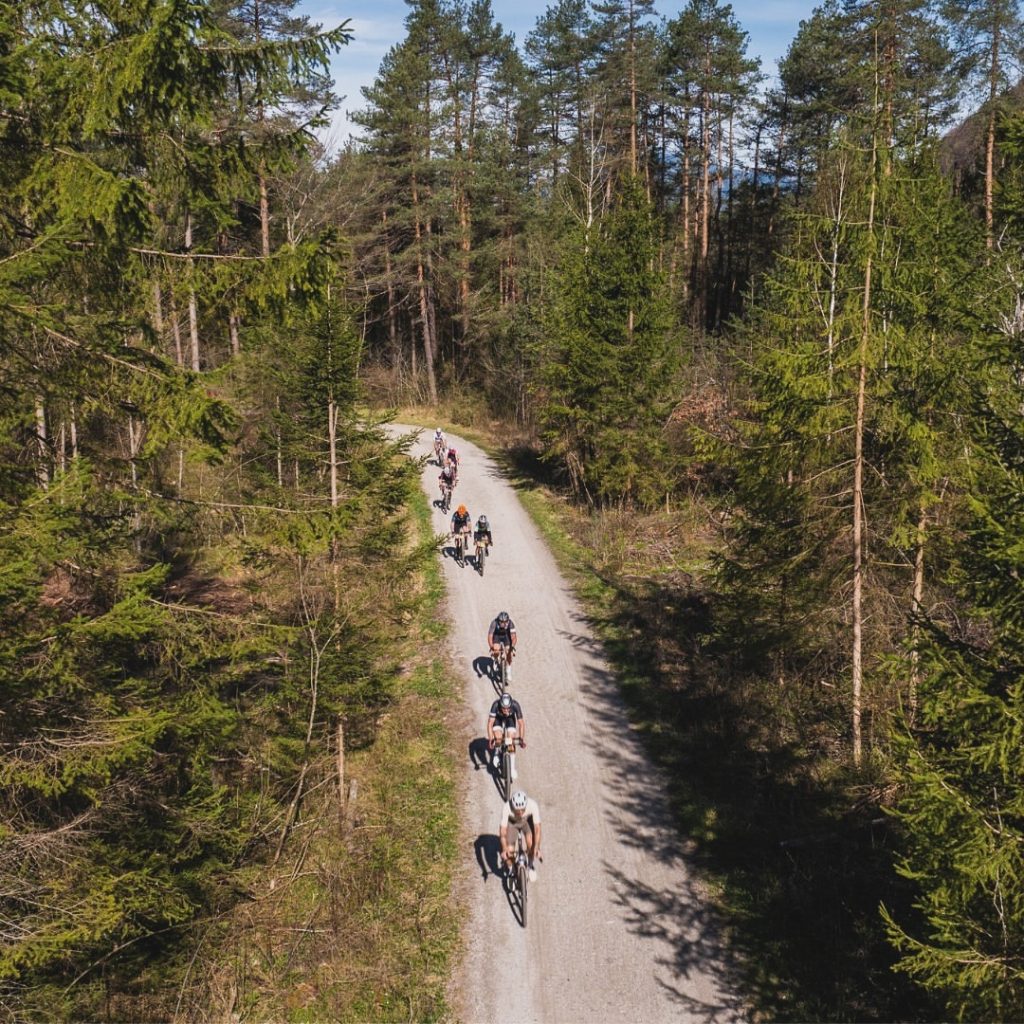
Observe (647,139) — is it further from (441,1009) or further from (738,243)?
(441,1009)

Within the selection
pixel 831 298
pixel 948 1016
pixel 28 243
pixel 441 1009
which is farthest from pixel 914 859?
pixel 28 243

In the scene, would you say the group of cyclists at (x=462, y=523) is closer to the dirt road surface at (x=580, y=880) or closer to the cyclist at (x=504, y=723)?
the dirt road surface at (x=580, y=880)

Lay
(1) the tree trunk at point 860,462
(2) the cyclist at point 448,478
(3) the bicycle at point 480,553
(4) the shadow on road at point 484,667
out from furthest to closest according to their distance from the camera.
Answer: (2) the cyclist at point 448,478 → (3) the bicycle at point 480,553 → (4) the shadow on road at point 484,667 → (1) the tree trunk at point 860,462

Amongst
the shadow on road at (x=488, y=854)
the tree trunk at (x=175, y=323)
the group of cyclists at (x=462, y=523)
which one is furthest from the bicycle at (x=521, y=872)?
the group of cyclists at (x=462, y=523)

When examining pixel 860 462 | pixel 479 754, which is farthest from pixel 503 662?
pixel 860 462

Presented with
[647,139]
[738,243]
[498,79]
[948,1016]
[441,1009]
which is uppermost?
[498,79]

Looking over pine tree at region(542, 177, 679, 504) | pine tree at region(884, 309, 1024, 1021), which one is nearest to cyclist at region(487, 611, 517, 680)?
pine tree at region(884, 309, 1024, 1021)

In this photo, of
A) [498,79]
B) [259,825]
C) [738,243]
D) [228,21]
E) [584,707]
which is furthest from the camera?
[738,243]
